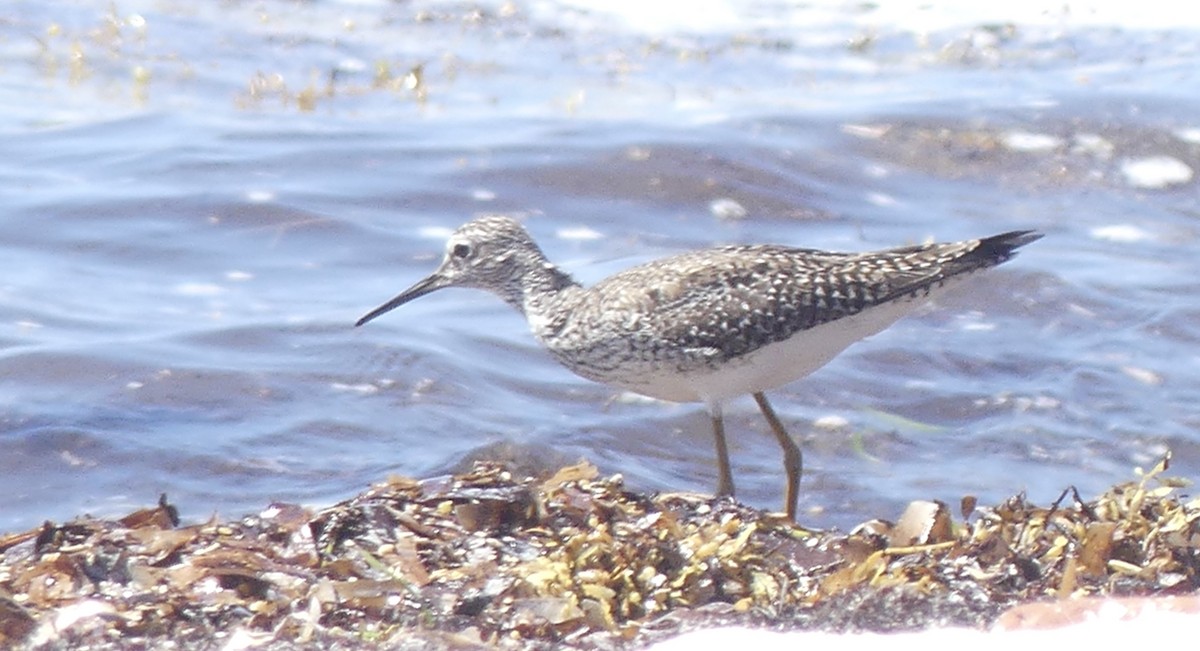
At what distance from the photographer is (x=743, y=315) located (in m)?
6.41

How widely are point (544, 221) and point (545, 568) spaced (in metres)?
6.00

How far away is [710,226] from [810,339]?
388 centimetres

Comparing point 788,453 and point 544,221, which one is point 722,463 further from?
point 544,221

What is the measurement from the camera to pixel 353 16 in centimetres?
1489

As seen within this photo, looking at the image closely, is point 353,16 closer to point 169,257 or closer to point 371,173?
point 371,173

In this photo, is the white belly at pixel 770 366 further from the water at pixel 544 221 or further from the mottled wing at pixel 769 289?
the water at pixel 544 221

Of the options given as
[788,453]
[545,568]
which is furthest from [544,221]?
[545,568]

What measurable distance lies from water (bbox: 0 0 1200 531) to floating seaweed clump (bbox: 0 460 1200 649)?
1943mm

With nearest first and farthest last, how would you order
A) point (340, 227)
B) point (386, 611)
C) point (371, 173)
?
point (386, 611) < point (340, 227) < point (371, 173)

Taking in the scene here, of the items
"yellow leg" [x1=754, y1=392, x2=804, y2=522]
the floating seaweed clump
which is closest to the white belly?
"yellow leg" [x1=754, y1=392, x2=804, y2=522]

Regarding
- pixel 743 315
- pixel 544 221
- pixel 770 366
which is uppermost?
pixel 743 315

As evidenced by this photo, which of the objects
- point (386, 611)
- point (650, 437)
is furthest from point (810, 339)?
point (386, 611)

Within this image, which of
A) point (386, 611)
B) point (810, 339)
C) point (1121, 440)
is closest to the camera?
point (386, 611)

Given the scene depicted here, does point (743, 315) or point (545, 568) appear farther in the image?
point (743, 315)
